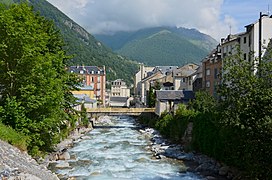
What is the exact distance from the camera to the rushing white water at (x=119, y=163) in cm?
2973

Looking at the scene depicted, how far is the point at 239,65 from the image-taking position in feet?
84.5

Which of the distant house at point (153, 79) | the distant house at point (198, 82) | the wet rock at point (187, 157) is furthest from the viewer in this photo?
the distant house at point (153, 79)

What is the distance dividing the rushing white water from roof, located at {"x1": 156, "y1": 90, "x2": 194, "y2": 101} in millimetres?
12206

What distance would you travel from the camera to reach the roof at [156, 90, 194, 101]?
60.6 metres

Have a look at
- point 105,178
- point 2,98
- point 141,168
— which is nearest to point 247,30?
point 141,168

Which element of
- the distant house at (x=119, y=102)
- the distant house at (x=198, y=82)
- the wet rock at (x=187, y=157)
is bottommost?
the wet rock at (x=187, y=157)

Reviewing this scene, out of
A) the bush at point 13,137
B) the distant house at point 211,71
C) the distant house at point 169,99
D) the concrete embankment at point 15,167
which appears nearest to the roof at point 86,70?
the distant house at point 169,99

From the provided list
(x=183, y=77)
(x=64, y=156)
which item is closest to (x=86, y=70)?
(x=183, y=77)

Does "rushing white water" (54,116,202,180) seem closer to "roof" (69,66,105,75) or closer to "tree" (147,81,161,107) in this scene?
"tree" (147,81,161,107)

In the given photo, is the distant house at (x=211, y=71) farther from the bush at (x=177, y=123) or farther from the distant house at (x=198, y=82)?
the bush at (x=177, y=123)

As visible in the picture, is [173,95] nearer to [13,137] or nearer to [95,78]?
[13,137]

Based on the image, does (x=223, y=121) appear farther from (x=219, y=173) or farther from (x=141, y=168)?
(x=141, y=168)

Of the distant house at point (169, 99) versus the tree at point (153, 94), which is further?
the tree at point (153, 94)

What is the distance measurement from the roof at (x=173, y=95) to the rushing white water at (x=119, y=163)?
481 inches
